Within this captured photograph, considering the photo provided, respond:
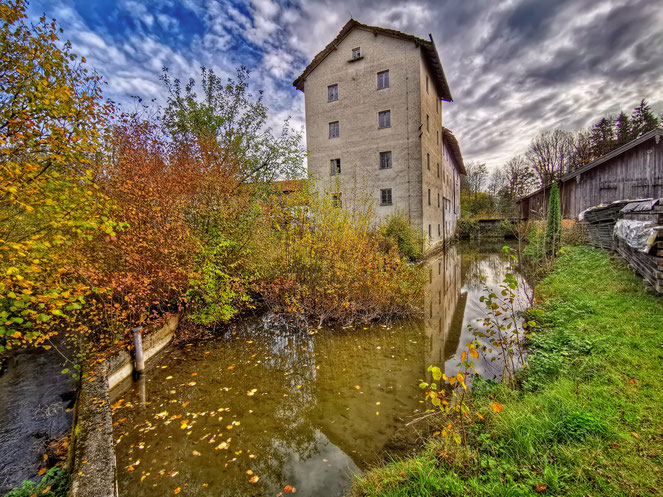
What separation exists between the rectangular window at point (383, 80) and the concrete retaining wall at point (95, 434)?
20.7 meters

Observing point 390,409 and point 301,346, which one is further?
point 301,346

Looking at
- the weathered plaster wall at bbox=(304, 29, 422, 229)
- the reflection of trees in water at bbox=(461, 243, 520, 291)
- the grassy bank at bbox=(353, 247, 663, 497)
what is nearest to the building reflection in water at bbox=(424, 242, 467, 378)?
the reflection of trees in water at bbox=(461, 243, 520, 291)

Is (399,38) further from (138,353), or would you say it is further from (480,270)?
(138,353)

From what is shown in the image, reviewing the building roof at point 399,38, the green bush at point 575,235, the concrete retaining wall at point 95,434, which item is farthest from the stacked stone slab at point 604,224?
the concrete retaining wall at point 95,434

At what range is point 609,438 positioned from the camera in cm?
278

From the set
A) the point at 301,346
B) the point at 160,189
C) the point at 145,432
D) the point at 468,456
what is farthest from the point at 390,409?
Result: the point at 160,189

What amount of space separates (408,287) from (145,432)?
6845 millimetres

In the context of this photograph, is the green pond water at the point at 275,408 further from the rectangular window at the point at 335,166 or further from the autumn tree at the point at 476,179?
the autumn tree at the point at 476,179

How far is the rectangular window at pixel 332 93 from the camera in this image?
20.9 metres

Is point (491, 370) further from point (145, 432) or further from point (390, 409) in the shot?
point (145, 432)

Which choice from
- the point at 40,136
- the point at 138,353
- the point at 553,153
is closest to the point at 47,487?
the point at 138,353

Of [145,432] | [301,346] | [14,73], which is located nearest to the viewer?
[14,73]

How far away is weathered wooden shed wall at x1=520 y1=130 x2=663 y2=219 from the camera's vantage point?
13.9 meters

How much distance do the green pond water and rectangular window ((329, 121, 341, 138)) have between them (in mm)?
17208
